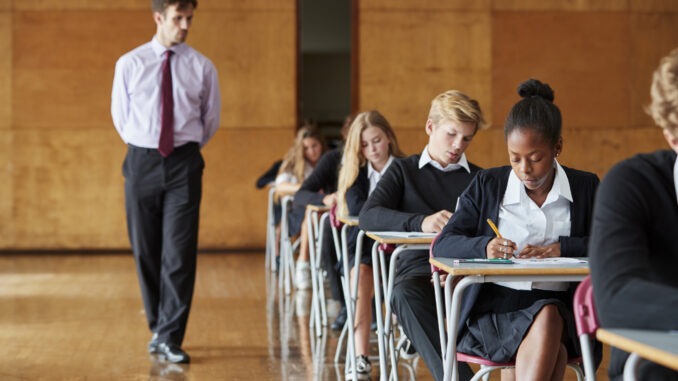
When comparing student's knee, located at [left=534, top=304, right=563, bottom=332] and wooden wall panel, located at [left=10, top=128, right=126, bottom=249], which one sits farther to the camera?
wooden wall panel, located at [left=10, top=128, right=126, bottom=249]

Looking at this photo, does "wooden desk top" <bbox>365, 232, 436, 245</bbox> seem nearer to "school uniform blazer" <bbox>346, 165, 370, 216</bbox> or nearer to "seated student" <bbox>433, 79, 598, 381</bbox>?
"seated student" <bbox>433, 79, 598, 381</bbox>

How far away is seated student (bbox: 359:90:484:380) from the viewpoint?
310cm

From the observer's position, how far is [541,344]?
2391 mm

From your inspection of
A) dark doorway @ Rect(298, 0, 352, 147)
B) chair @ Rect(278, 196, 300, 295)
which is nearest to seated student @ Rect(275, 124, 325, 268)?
chair @ Rect(278, 196, 300, 295)

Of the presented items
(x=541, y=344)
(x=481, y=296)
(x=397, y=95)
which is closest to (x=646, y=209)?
(x=541, y=344)

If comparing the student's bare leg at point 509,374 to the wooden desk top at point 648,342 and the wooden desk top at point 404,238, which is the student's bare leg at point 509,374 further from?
the wooden desk top at point 648,342

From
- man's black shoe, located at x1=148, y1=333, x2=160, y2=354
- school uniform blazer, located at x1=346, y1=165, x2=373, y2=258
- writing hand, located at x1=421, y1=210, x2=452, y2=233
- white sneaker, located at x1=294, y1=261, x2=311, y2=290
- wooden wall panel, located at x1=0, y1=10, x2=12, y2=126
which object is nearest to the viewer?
writing hand, located at x1=421, y1=210, x2=452, y2=233

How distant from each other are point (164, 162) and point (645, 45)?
22.6 feet

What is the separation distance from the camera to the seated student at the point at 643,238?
1.57 m

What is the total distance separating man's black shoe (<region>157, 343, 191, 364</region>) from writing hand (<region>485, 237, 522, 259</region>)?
2.16 metres

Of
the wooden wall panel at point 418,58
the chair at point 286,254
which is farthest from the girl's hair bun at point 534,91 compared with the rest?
the wooden wall panel at point 418,58

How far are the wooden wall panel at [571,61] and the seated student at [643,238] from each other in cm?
810

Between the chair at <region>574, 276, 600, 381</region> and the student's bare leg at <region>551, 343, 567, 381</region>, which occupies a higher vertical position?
the chair at <region>574, 276, 600, 381</region>

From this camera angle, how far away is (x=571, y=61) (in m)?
9.86
